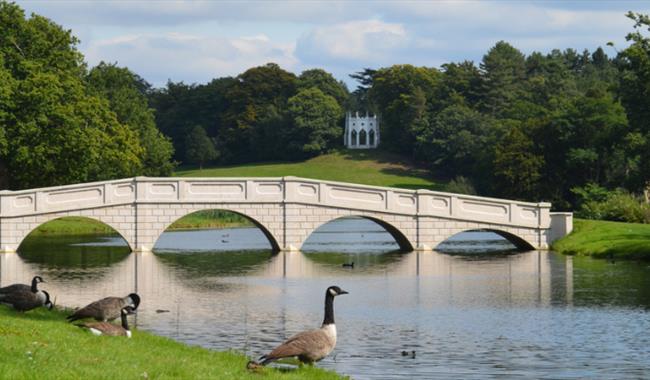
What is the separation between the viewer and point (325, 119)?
123 meters

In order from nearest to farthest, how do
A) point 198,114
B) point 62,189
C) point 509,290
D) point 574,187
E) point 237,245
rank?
1. point 509,290
2. point 62,189
3. point 237,245
4. point 574,187
5. point 198,114

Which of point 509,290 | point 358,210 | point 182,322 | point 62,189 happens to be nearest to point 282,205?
point 358,210

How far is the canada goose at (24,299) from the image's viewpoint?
22.0 m

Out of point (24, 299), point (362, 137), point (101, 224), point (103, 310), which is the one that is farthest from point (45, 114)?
point (362, 137)

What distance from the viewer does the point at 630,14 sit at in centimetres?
5047

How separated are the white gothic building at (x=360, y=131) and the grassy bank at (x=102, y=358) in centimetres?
10845

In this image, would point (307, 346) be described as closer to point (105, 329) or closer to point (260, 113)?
point (105, 329)

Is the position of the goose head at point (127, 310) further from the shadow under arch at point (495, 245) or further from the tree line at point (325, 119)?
the tree line at point (325, 119)

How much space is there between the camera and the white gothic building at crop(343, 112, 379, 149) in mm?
128375

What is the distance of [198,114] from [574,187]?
69.6 metres

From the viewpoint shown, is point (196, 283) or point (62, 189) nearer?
point (196, 283)

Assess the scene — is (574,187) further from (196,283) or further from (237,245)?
(196,283)

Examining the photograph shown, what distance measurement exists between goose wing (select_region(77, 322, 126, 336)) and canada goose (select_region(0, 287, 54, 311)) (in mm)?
2690

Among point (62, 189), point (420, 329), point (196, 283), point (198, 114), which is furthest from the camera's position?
point (198, 114)
